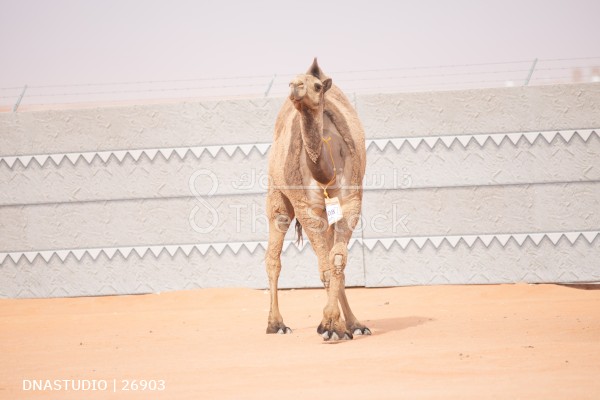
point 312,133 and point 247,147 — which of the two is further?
point 247,147

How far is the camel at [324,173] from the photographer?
8.19 meters

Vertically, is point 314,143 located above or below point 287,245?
below

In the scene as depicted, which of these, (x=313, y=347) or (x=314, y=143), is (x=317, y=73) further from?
(x=313, y=347)

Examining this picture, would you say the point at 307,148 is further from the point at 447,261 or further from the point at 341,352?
the point at 447,261

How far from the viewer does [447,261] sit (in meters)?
13.8

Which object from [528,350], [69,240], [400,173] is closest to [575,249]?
[400,173]

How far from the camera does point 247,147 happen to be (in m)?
14.0

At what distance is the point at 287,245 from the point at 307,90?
251 inches

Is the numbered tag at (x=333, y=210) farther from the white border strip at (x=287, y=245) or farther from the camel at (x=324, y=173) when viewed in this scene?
the white border strip at (x=287, y=245)

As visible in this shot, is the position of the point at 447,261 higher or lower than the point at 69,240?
lower

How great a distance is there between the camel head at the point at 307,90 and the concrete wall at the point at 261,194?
5704 millimetres

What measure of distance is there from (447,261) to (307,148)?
6123 millimetres

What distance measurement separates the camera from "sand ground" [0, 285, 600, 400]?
20.0ft

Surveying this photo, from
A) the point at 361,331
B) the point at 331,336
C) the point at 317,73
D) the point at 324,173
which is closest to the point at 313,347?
the point at 331,336
